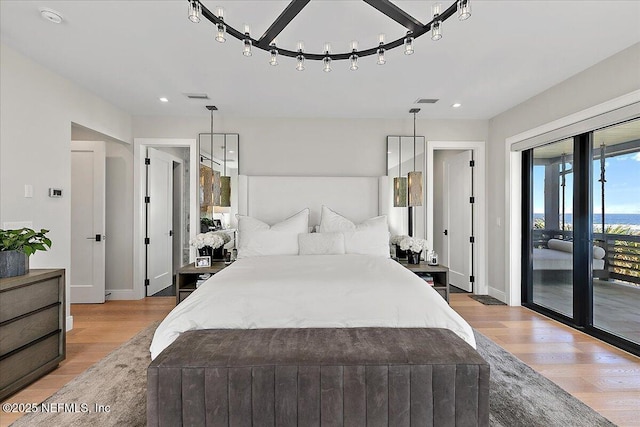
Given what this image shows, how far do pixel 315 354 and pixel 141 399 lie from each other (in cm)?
137

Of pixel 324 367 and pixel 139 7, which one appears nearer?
pixel 324 367

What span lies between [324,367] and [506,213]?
3.89 metres

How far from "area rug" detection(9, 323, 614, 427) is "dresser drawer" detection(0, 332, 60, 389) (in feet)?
0.96

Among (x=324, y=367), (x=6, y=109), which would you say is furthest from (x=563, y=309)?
(x=6, y=109)

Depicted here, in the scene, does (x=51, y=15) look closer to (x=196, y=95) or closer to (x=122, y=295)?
(x=196, y=95)

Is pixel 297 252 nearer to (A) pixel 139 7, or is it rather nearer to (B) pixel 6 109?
(A) pixel 139 7

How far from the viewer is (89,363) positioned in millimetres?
2766

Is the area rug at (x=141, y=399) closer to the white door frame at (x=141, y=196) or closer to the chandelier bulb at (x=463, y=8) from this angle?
the white door frame at (x=141, y=196)

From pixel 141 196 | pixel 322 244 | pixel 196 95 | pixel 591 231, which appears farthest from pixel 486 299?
pixel 141 196

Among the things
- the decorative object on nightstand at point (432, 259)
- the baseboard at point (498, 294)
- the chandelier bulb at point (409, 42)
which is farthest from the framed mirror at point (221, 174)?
the baseboard at point (498, 294)

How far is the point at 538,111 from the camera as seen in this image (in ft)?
12.9

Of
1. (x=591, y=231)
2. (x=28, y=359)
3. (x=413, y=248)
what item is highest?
(x=591, y=231)

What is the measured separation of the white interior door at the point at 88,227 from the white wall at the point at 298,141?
78 centimetres

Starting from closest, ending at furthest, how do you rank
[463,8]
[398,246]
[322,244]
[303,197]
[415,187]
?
[463,8], [322,244], [398,246], [415,187], [303,197]
